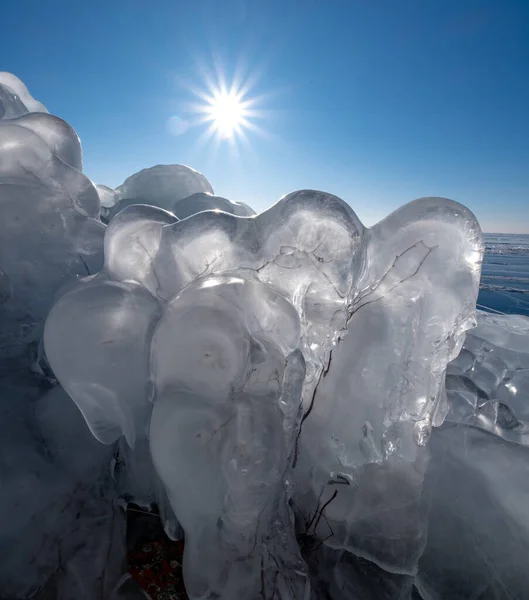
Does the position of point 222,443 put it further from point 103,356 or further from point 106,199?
point 106,199

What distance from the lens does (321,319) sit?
1.44 m

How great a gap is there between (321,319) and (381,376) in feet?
1.01

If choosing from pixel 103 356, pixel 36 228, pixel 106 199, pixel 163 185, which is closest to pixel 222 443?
pixel 103 356

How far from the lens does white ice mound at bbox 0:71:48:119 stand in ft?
8.76

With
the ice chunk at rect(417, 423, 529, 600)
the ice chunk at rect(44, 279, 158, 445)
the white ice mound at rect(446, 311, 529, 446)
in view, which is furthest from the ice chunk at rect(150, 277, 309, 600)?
the white ice mound at rect(446, 311, 529, 446)

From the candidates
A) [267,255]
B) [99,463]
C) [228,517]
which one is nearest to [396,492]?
[228,517]

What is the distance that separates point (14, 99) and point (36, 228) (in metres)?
1.75

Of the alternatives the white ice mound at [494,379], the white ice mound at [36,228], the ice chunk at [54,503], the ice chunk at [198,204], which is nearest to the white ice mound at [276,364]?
the ice chunk at [54,503]

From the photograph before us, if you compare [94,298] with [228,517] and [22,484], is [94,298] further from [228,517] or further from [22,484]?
[228,517]

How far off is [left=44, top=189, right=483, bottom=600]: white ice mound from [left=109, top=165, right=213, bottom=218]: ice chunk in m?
1.68

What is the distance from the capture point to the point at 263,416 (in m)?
1.08

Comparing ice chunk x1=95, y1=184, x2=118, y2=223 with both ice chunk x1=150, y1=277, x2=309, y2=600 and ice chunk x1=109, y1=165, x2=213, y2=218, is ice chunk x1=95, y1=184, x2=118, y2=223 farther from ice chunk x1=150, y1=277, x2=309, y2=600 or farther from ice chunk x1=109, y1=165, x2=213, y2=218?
ice chunk x1=150, y1=277, x2=309, y2=600

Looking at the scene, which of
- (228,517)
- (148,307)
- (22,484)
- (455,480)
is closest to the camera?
(228,517)

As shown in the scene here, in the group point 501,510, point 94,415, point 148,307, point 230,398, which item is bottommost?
point 501,510
